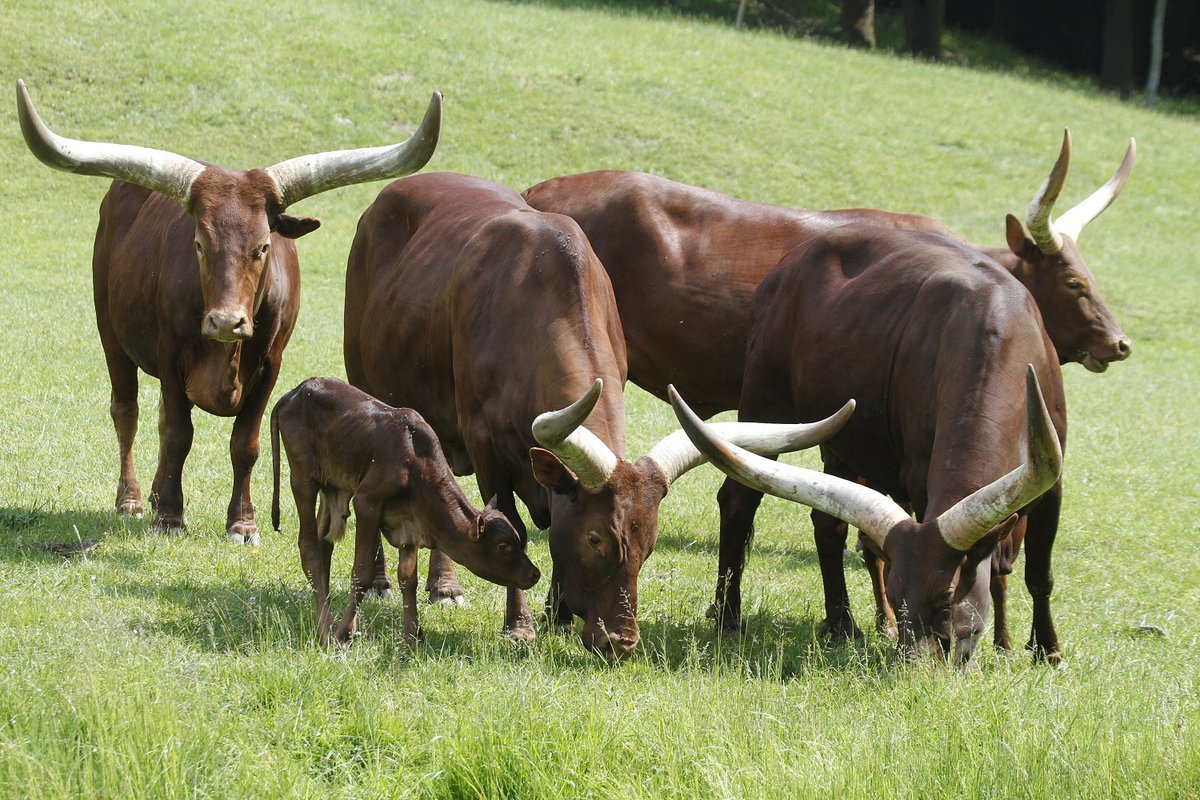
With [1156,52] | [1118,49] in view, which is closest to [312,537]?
[1156,52]

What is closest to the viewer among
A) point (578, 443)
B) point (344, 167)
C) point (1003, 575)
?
point (578, 443)

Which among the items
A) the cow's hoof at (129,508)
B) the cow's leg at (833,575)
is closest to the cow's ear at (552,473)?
the cow's leg at (833,575)

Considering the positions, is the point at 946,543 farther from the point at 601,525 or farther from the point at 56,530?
the point at 56,530

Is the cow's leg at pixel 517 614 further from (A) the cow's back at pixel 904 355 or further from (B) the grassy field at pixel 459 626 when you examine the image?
(A) the cow's back at pixel 904 355

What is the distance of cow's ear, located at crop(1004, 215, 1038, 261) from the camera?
9398 mm

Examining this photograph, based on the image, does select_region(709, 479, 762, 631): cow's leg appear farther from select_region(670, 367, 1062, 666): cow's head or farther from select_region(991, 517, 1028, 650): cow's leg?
select_region(670, 367, 1062, 666): cow's head

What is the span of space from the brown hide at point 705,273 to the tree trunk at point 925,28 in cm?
2917

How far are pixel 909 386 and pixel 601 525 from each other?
5.78ft

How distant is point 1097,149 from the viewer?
29438 millimetres

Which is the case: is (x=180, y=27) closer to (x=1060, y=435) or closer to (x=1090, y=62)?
(x=1060, y=435)

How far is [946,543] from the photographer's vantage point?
5719mm

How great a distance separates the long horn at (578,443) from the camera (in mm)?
5848

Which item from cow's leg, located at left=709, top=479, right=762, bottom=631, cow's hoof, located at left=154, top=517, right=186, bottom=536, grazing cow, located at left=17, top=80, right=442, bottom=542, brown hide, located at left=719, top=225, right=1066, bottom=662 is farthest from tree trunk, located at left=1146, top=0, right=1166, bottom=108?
cow's hoof, located at left=154, top=517, right=186, bottom=536

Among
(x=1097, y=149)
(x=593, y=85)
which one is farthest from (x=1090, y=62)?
(x=593, y=85)
